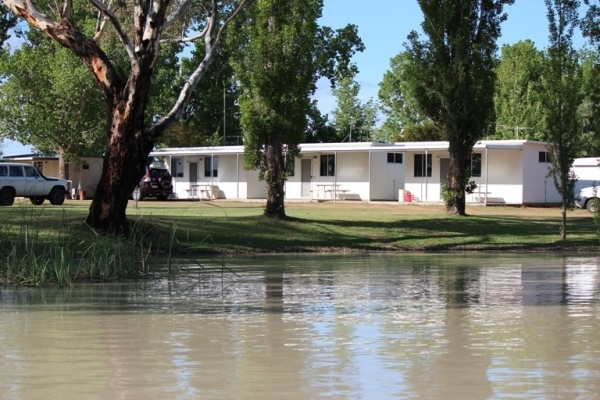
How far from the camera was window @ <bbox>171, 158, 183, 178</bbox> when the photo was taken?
2303 inches

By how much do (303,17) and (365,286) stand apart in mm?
15789

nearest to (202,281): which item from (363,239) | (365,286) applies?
(365,286)

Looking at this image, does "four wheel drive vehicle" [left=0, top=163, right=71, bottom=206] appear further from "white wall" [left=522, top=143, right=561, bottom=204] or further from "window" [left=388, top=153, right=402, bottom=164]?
"white wall" [left=522, top=143, right=561, bottom=204]

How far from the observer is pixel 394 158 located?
5269cm

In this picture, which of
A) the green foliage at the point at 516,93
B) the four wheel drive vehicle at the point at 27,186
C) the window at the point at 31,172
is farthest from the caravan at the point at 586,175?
the window at the point at 31,172

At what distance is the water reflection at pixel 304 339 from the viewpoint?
8.20m

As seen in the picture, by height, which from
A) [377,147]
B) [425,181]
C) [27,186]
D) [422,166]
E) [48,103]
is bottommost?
[27,186]

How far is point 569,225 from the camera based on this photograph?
33406mm

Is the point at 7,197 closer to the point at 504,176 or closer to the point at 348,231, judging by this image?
the point at 348,231

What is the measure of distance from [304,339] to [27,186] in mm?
31475

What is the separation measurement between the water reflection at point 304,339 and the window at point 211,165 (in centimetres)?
3869

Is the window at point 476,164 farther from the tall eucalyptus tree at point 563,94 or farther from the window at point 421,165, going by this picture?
the tall eucalyptus tree at point 563,94

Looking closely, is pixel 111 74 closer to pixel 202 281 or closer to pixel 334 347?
pixel 202 281

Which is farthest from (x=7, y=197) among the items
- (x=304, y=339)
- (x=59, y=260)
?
(x=304, y=339)
